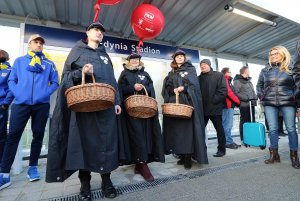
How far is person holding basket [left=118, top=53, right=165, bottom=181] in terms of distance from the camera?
2.74m

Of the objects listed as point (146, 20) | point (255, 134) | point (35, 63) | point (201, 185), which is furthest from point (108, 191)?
point (255, 134)

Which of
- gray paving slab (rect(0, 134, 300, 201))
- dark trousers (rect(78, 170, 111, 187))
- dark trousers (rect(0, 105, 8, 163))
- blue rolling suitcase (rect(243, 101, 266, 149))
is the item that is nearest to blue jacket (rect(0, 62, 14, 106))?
dark trousers (rect(0, 105, 8, 163))

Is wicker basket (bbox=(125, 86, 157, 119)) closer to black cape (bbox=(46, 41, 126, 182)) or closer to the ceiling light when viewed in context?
black cape (bbox=(46, 41, 126, 182))

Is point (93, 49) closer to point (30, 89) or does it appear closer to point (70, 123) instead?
point (70, 123)

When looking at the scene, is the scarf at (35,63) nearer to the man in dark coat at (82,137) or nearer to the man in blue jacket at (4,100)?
the man in blue jacket at (4,100)

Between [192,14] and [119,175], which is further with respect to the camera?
[192,14]

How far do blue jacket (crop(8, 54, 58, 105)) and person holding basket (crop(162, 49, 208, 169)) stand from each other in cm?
184

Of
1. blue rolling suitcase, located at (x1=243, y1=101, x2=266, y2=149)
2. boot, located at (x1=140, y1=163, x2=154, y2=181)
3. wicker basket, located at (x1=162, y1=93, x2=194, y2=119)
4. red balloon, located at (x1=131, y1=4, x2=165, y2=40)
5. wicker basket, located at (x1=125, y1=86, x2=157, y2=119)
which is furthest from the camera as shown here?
blue rolling suitcase, located at (x1=243, y1=101, x2=266, y2=149)

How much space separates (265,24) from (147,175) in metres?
4.86

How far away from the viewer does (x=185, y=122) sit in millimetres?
3156

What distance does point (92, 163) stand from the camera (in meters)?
2.06

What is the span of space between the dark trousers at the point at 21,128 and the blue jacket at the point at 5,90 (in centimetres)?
31

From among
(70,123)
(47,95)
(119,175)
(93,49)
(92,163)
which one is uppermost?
(93,49)

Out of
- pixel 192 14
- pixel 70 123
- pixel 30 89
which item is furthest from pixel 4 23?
pixel 192 14
